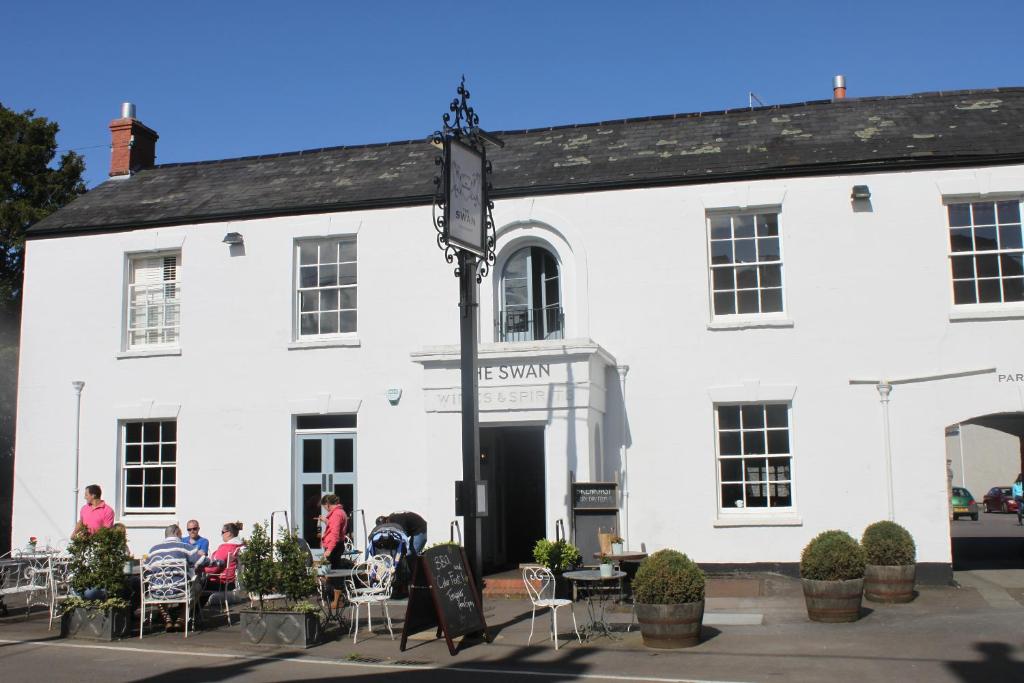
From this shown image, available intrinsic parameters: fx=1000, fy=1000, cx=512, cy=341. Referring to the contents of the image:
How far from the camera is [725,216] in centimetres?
1659

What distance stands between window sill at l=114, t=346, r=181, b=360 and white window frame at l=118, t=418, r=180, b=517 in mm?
1198

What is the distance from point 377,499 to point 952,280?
997cm

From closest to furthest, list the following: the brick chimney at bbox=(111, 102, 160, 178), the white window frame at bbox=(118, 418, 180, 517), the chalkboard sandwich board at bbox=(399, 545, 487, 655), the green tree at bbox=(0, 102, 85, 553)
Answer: the chalkboard sandwich board at bbox=(399, 545, 487, 655) → the white window frame at bbox=(118, 418, 180, 517) → the brick chimney at bbox=(111, 102, 160, 178) → the green tree at bbox=(0, 102, 85, 553)

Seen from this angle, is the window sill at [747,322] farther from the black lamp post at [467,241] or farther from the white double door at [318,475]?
the white double door at [318,475]

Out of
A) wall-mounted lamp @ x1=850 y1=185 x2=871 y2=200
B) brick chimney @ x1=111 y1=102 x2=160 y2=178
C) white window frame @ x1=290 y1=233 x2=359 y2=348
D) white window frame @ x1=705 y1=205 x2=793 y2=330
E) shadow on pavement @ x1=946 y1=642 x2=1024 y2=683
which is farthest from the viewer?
brick chimney @ x1=111 y1=102 x2=160 y2=178

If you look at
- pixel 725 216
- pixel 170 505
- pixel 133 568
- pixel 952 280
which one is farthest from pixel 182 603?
pixel 952 280

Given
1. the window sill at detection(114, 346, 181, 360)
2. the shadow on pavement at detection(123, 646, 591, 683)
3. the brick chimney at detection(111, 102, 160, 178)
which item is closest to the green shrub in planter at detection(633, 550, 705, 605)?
the shadow on pavement at detection(123, 646, 591, 683)

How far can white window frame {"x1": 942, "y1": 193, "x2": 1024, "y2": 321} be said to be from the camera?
15.4m

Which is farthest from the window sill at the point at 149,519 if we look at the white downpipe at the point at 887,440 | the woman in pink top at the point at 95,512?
the white downpipe at the point at 887,440

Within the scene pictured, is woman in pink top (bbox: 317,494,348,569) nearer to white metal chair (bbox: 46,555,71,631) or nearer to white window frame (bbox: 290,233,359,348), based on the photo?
white metal chair (bbox: 46,555,71,631)

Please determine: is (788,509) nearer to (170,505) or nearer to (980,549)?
(980,549)

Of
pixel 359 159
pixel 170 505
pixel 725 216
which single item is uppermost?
pixel 359 159

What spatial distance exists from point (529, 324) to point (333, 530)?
202 inches

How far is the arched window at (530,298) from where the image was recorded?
56.2 feet
